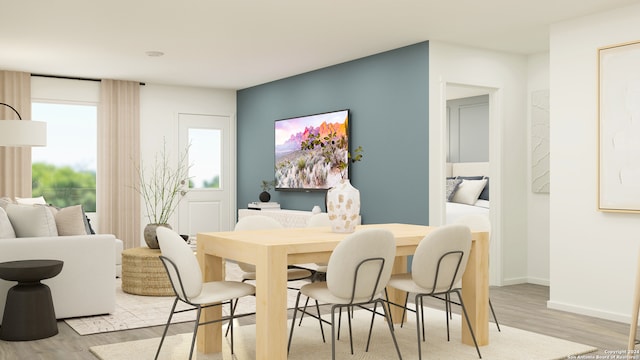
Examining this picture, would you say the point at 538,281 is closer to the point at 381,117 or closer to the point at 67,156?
the point at 381,117

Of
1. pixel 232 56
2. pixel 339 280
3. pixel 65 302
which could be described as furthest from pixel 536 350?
pixel 232 56

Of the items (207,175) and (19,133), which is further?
(207,175)

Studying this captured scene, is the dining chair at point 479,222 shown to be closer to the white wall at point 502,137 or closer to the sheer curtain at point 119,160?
the white wall at point 502,137

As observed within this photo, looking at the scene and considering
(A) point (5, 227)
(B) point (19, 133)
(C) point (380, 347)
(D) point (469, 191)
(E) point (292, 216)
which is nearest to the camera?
(C) point (380, 347)

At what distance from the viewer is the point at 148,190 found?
879 cm

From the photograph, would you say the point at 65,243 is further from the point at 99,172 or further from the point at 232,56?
the point at 99,172

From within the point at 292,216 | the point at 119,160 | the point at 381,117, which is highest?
the point at 381,117

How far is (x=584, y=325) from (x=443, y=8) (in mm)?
2637

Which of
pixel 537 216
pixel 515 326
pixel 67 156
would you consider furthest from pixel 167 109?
pixel 515 326

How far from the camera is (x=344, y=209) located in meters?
3.91

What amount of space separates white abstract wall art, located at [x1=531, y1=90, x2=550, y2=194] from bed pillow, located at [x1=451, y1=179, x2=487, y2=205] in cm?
134

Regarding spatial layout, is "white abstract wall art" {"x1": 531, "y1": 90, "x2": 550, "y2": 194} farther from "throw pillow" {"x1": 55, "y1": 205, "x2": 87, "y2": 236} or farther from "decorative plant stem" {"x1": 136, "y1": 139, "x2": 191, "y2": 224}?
"decorative plant stem" {"x1": 136, "y1": 139, "x2": 191, "y2": 224}

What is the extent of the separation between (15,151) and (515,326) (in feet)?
20.2

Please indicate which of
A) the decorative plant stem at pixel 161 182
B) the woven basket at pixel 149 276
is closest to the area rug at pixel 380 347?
the woven basket at pixel 149 276
